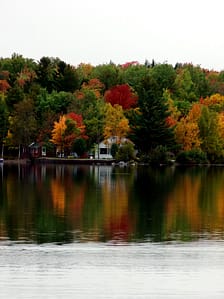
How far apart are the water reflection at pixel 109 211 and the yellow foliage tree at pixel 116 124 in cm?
4185

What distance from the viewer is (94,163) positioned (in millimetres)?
95812

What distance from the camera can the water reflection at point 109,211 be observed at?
2719 cm

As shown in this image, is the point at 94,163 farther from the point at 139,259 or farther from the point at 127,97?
the point at 139,259

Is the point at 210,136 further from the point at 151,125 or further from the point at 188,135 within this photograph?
the point at 151,125

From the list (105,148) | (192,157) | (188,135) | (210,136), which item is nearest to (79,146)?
(105,148)

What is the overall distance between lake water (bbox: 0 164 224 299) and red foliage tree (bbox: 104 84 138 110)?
64.3 metres

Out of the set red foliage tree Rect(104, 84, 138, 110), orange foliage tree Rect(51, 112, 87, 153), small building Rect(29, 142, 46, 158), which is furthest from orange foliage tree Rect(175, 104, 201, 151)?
small building Rect(29, 142, 46, 158)

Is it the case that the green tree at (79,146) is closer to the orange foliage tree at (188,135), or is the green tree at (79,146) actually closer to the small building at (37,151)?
the small building at (37,151)

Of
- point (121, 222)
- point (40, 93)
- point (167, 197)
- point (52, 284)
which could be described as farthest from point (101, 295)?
point (40, 93)

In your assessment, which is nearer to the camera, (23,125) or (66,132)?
(66,132)

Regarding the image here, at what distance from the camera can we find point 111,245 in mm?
24453

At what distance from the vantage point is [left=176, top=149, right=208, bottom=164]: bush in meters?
95.6

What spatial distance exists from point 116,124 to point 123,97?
12679 mm

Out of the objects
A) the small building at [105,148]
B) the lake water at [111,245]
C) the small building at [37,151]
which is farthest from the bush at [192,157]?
the lake water at [111,245]
